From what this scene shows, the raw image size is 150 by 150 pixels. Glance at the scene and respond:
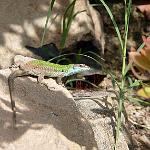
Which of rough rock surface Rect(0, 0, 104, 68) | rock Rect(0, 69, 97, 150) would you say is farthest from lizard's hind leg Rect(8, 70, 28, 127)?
rough rock surface Rect(0, 0, 104, 68)

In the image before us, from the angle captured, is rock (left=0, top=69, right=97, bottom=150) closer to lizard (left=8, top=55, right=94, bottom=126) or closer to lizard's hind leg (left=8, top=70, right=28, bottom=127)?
lizard's hind leg (left=8, top=70, right=28, bottom=127)

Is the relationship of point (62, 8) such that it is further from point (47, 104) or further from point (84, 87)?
point (47, 104)

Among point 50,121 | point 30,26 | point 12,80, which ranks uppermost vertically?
point 30,26

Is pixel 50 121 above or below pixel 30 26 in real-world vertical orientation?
below

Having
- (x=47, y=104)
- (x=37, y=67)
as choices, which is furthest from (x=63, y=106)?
(x=37, y=67)

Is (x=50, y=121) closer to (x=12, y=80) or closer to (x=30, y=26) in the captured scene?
(x=12, y=80)

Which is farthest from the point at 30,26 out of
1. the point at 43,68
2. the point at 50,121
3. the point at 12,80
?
the point at 50,121
